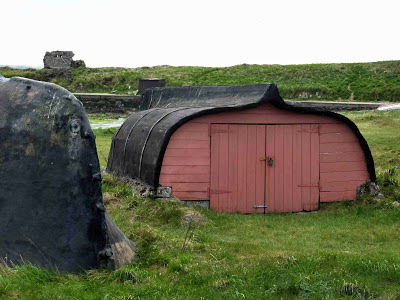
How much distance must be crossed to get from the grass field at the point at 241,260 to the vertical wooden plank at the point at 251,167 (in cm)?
60

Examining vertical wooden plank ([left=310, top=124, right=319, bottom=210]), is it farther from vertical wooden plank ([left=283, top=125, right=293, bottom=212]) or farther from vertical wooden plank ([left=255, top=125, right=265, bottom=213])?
vertical wooden plank ([left=255, top=125, right=265, bottom=213])

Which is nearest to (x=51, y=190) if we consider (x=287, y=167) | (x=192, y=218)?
(x=192, y=218)

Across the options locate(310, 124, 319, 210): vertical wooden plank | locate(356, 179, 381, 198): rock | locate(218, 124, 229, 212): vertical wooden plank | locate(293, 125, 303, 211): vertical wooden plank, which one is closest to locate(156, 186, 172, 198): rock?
locate(218, 124, 229, 212): vertical wooden plank

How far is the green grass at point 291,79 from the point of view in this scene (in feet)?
142

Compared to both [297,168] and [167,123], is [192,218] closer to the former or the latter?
[167,123]

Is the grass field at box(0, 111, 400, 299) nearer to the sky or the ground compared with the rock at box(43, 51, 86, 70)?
nearer to the ground

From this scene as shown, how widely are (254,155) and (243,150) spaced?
0.84 ft

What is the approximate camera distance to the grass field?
17.2 feet

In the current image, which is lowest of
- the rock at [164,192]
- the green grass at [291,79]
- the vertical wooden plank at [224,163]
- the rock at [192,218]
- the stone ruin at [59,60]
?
the rock at [192,218]

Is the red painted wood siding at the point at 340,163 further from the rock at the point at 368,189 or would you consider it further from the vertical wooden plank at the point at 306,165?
the vertical wooden plank at the point at 306,165

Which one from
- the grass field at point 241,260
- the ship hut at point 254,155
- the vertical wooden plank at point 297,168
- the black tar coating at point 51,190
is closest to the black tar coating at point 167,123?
the ship hut at point 254,155

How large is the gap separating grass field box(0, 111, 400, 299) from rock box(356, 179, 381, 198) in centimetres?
90

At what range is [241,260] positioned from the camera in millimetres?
6734

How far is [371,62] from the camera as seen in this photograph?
178 feet
